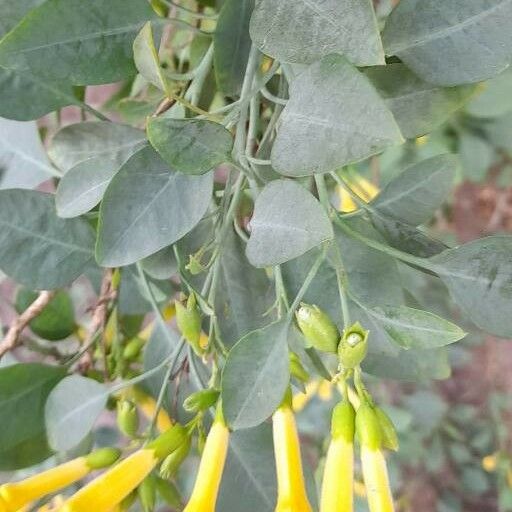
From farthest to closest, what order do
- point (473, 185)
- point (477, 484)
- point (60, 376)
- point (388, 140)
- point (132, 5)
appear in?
1. point (473, 185)
2. point (477, 484)
3. point (60, 376)
4. point (132, 5)
5. point (388, 140)

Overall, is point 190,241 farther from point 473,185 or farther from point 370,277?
point 473,185

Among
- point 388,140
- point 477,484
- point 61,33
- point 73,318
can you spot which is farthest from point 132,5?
→ point 477,484

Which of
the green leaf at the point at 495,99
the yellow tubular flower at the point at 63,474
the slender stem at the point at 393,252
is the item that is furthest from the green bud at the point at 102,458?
the green leaf at the point at 495,99

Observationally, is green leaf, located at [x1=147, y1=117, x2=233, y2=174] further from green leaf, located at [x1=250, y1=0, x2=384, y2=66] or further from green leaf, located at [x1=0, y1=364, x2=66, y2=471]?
green leaf, located at [x1=0, y1=364, x2=66, y2=471]

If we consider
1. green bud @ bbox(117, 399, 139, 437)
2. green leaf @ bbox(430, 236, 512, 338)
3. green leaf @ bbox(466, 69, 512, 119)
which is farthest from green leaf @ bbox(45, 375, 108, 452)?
green leaf @ bbox(466, 69, 512, 119)

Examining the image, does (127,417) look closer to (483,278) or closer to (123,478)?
(123,478)

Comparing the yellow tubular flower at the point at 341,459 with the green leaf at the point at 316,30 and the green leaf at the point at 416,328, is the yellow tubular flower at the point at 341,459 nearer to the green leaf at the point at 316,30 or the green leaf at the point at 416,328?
the green leaf at the point at 416,328
